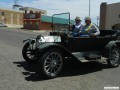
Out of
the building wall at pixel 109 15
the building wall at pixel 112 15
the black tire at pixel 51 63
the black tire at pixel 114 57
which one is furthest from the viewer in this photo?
the building wall at pixel 109 15

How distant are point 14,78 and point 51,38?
1747mm

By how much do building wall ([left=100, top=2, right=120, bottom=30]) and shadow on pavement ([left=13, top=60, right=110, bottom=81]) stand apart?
27594 millimetres

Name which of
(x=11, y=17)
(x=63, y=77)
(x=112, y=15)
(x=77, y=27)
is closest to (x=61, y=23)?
(x=77, y=27)

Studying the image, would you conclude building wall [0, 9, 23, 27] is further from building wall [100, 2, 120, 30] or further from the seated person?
the seated person

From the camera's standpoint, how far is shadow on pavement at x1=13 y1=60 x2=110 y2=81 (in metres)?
7.93

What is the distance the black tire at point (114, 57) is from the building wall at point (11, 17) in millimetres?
82966

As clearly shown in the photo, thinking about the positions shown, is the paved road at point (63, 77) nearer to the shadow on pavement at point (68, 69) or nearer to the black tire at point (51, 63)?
the shadow on pavement at point (68, 69)

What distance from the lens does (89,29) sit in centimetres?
939

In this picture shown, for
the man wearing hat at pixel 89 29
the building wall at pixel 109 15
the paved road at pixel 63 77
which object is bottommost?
the paved road at pixel 63 77

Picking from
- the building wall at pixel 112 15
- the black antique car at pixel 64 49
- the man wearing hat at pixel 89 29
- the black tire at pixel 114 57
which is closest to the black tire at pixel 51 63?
the black antique car at pixel 64 49

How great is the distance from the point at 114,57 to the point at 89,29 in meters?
1.34

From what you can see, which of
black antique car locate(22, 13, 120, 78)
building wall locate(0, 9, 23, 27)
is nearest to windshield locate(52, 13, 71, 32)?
black antique car locate(22, 13, 120, 78)

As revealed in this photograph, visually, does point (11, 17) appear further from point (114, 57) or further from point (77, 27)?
point (114, 57)

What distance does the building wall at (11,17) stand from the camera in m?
91.8
